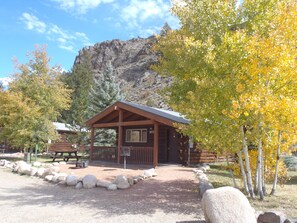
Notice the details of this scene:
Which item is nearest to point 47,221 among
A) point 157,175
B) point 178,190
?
point 178,190

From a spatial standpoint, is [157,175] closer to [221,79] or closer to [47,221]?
[221,79]

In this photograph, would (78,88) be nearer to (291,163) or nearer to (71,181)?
(291,163)

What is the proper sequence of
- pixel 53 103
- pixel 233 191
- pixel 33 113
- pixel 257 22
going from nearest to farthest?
pixel 233 191
pixel 257 22
pixel 33 113
pixel 53 103

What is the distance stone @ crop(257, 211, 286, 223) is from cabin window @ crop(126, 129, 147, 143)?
13.7 m

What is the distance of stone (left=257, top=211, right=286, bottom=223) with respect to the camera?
209 inches

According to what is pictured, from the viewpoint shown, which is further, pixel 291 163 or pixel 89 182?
pixel 291 163

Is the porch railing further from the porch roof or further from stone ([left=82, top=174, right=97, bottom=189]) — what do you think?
stone ([left=82, top=174, right=97, bottom=189])

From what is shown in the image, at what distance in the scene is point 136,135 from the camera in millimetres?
19625

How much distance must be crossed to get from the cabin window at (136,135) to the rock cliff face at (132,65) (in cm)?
3207

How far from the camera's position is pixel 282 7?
7887 mm

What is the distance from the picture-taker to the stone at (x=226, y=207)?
5012 mm

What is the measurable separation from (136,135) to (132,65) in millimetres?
66177

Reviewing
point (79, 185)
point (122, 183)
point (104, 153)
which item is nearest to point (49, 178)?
point (79, 185)

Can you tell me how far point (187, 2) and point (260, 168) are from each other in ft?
22.1
